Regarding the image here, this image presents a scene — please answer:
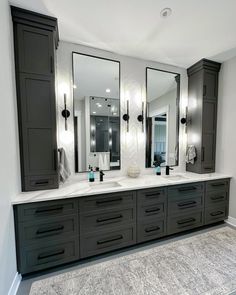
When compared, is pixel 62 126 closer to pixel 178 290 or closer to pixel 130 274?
pixel 130 274

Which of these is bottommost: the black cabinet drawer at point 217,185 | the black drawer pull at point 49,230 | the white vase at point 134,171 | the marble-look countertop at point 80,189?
the black drawer pull at point 49,230

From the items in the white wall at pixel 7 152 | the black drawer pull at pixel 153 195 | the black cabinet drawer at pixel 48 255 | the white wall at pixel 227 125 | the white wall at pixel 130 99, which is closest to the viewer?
the white wall at pixel 7 152

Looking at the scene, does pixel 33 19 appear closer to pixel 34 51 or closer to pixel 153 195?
pixel 34 51

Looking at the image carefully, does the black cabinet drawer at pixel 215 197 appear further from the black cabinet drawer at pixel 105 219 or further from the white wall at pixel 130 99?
the black cabinet drawer at pixel 105 219

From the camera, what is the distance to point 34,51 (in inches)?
69.9

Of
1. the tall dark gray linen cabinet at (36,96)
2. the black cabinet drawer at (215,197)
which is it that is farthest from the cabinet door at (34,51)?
the black cabinet drawer at (215,197)

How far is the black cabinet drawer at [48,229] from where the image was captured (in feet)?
5.32

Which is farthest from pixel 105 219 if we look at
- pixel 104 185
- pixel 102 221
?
pixel 104 185

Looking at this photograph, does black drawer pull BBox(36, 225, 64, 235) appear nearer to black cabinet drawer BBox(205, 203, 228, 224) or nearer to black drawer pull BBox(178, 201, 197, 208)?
black drawer pull BBox(178, 201, 197, 208)

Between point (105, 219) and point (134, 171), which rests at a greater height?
point (134, 171)

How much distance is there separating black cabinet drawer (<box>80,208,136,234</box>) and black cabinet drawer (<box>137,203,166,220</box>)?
11cm

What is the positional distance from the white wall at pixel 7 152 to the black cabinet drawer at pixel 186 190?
6.47 ft

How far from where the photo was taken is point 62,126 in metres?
2.29

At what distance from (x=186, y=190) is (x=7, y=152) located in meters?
2.39
